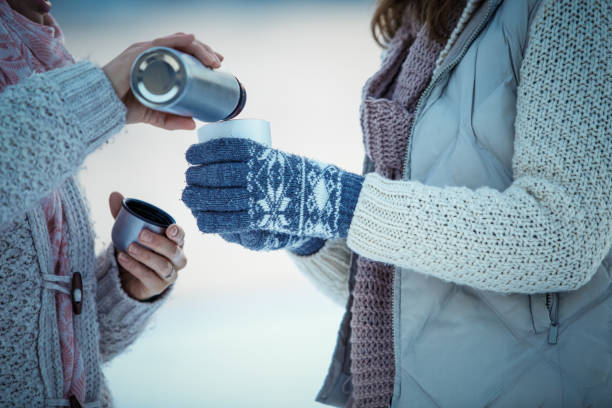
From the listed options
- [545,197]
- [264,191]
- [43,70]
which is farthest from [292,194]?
[43,70]

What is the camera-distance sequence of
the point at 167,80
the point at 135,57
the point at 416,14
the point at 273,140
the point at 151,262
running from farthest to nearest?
the point at 273,140 → the point at 416,14 → the point at 151,262 → the point at 135,57 → the point at 167,80

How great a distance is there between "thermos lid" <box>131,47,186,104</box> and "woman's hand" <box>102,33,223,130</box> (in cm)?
9

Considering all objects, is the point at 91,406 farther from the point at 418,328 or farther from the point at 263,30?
the point at 263,30

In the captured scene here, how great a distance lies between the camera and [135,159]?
1582 millimetres

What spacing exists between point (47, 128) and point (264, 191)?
0.28m

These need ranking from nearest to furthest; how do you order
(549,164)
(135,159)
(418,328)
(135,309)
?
(549,164)
(418,328)
(135,309)
(135,159)

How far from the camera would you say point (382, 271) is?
2.41 ft

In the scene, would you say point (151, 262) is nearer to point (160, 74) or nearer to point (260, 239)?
point (260, 239)

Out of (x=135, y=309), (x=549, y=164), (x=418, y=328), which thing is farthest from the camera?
(x=135, y=309)

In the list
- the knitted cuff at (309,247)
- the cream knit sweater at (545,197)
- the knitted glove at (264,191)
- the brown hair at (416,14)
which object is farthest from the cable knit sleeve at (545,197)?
the knitted cuff at (309,247)

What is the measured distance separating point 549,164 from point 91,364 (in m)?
0.75

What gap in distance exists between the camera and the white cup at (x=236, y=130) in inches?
23.4

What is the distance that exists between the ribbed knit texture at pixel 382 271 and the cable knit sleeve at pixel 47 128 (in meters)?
0.44

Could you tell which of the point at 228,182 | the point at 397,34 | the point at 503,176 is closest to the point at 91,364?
the point at 228,182
